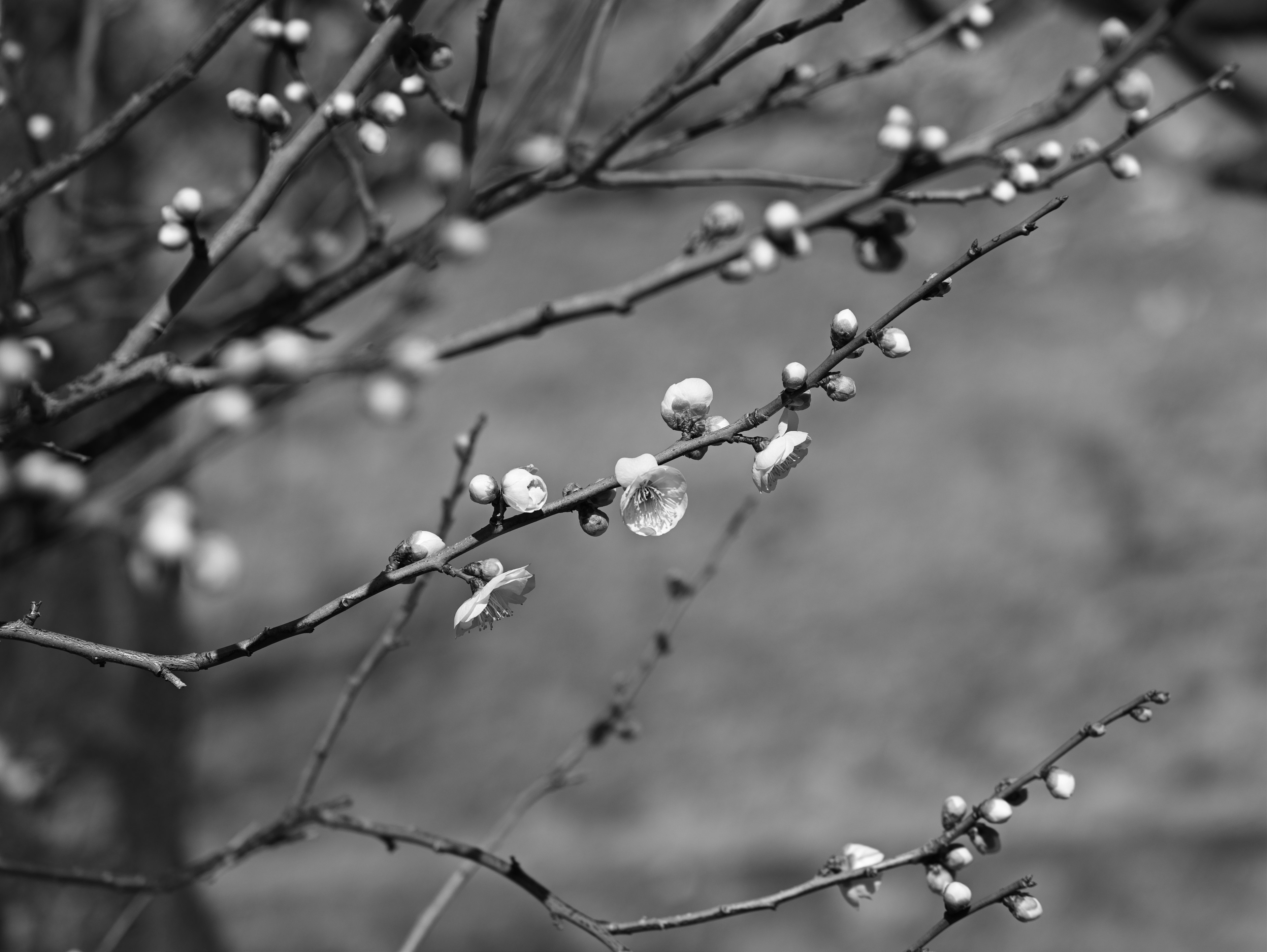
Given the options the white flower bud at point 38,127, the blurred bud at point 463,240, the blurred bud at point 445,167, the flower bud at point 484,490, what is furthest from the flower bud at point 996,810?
the white flower bud at point 38,127

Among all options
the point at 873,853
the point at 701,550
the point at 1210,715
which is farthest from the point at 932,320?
the point at 873,853

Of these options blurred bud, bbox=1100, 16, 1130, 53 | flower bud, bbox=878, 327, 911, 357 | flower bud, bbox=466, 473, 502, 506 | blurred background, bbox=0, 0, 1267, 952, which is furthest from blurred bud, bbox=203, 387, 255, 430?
blurred background, bbox=0, 0, 1267, 952

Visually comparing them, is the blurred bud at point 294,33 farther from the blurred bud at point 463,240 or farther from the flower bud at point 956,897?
the flower bud at point 956,897

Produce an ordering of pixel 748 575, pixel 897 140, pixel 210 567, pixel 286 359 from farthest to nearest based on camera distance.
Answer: pixel 748 575 < pixel 897 140 < pixel 210 567 < pixel 286 359

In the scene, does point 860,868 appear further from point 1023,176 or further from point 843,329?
point 1023,176

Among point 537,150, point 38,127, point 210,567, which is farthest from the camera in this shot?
point 537,150

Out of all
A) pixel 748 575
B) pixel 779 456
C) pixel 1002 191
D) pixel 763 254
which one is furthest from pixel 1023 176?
pixel 748 575
